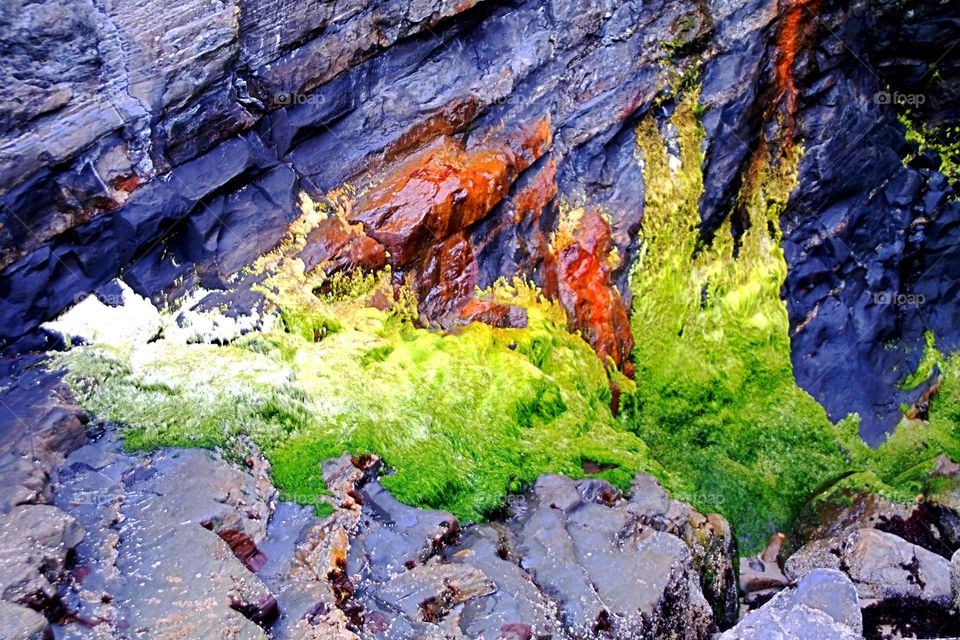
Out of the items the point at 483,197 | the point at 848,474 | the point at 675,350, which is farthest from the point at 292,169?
the point at 848,474

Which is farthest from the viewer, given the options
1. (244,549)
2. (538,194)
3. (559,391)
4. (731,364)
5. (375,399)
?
(731,364)

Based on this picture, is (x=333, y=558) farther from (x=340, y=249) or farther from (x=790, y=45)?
(x=790, y=45)

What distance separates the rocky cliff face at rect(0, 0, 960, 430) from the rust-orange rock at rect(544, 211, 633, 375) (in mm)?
23

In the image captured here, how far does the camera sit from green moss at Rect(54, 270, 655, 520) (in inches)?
209

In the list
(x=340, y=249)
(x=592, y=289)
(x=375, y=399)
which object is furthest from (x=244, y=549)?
(x=592, y=289)

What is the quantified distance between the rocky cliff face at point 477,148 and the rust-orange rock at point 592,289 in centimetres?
2

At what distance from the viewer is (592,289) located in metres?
7.53

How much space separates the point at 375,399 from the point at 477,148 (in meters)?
2.77

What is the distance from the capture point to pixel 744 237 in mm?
8320

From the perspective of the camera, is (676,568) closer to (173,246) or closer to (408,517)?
(408,517)

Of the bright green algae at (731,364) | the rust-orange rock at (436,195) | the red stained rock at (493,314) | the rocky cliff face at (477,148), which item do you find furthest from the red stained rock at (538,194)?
the bright green algae at (731,364)

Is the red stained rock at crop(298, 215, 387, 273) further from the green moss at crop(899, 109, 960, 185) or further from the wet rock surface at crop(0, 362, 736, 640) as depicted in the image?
the green moss at crop(899, 109, 960, 185)

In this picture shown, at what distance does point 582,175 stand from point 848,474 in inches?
153

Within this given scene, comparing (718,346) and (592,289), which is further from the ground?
(592,289)
